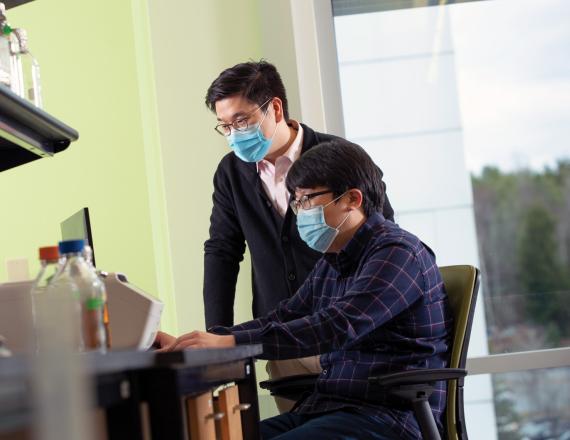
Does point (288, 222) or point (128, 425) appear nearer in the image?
point (128, 425)

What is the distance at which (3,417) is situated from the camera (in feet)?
2.09

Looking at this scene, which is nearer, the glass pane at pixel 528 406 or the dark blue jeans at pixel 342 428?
the dark blue jeans at pixel 342 428

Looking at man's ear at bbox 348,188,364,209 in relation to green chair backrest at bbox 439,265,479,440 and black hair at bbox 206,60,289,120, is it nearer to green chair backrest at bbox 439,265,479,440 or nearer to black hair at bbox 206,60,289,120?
green chair backrest at bbox 439,265,479,440

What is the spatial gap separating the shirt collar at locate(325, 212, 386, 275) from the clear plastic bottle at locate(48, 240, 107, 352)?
0.85 metres

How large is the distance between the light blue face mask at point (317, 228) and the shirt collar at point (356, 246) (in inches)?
2.8

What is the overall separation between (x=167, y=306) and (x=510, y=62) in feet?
5.58

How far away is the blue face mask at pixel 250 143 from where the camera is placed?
2.71 metres

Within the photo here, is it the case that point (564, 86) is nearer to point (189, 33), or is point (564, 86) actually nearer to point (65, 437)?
point (189, 33)

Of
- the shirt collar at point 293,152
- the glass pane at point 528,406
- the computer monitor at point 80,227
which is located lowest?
the glass pane at point 528,406

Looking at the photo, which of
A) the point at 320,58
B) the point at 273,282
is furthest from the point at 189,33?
the point at 273,282

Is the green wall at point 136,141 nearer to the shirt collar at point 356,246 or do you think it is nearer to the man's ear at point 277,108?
the man's ear at point 277,108

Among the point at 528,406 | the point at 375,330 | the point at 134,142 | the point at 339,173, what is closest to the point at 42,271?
the point at 375,330

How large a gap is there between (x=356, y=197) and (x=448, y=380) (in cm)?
51

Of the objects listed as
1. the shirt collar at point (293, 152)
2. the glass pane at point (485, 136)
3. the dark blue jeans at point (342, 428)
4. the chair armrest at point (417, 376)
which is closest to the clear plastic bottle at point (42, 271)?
the dark blue jeans at point (342, 428)
